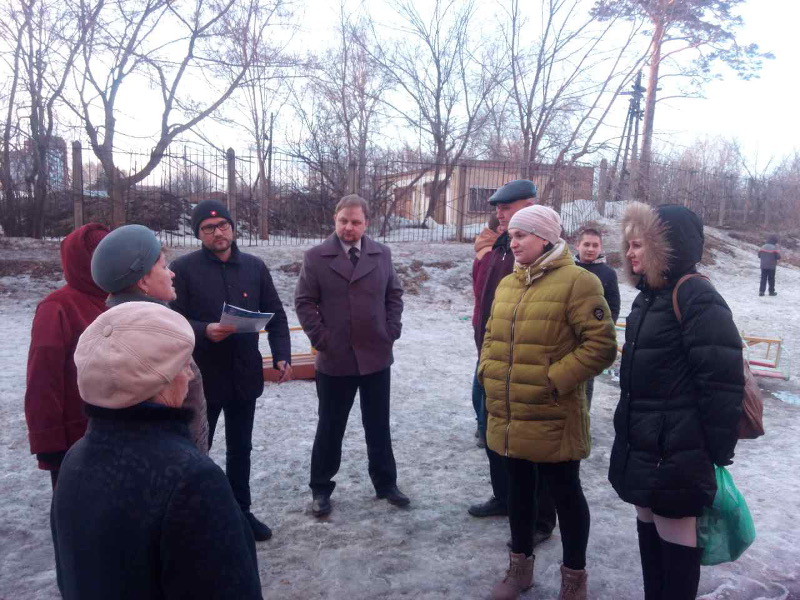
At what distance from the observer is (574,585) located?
279 cm

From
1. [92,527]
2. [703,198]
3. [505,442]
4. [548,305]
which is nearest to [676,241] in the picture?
[548,305]

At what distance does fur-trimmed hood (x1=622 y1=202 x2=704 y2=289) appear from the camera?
2.41 metres

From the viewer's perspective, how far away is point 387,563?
3.20 meters

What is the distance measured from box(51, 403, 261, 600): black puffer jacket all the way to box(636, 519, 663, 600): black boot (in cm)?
184

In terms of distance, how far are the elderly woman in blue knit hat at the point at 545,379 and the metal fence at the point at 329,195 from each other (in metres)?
11.3

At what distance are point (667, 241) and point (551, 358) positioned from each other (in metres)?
0.71

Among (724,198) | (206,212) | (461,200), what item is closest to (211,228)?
(206,212)

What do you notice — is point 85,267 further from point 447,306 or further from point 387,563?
point 447,306

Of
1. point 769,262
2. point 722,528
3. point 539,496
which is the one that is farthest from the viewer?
point 769,262

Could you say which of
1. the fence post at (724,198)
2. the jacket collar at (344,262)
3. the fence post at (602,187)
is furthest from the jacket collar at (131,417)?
the fence post at (724,198)

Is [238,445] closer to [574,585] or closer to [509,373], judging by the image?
[509,373]

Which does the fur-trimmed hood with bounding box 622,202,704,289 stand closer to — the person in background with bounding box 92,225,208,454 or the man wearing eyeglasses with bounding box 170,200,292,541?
the person in background with bounding box 92,225,208,454

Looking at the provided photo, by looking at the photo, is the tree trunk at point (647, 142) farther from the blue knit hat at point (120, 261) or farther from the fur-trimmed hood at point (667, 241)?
the blue knit hat at point (120, 261)

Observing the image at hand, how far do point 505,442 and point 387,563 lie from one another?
974 mm
